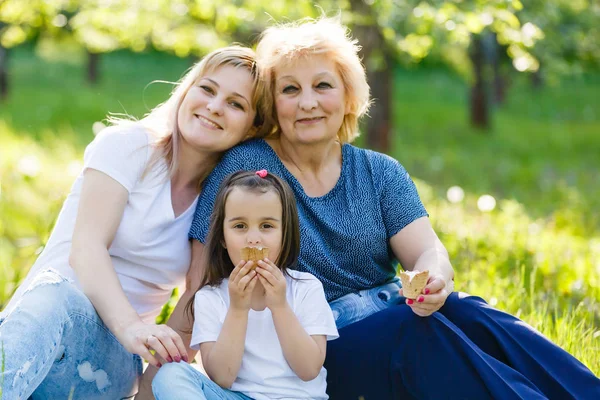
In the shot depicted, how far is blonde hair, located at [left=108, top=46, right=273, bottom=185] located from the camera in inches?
119

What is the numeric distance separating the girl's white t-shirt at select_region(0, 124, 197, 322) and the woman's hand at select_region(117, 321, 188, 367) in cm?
41

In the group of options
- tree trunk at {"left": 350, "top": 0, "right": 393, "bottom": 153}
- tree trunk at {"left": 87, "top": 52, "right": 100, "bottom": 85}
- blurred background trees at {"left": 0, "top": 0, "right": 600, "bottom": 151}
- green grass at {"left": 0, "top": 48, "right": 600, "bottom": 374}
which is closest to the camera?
green grass at {"left": 0, "top": 48, "right": 600, "bottom": 374}

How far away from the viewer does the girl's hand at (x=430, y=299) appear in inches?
105

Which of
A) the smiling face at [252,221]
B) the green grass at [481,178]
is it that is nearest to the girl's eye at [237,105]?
the smiling face at [252,221]

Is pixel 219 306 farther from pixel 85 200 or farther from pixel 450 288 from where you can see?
pixel 450 288

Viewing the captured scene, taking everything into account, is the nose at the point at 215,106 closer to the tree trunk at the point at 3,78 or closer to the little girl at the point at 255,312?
the little girl at the point at 255,312

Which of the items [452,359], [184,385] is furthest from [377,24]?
[184,385]

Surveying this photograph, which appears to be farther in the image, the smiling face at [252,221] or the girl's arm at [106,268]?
the smiling face at [252,221]

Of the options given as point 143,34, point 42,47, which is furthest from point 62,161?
point 42,47

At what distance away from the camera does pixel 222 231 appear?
2.74 meters

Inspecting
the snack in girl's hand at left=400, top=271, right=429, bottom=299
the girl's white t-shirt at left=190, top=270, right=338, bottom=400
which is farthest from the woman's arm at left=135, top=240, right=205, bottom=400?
the snack in girl's hand at left=400, top=271, right=429, bottom=299

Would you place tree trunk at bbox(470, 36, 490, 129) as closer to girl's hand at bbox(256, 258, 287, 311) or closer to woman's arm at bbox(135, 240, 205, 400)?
woman's arm at bbox(135, 240, 205, 400)

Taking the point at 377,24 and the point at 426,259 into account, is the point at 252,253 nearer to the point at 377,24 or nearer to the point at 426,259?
the point at 426,259

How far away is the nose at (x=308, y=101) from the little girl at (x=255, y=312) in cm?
41
